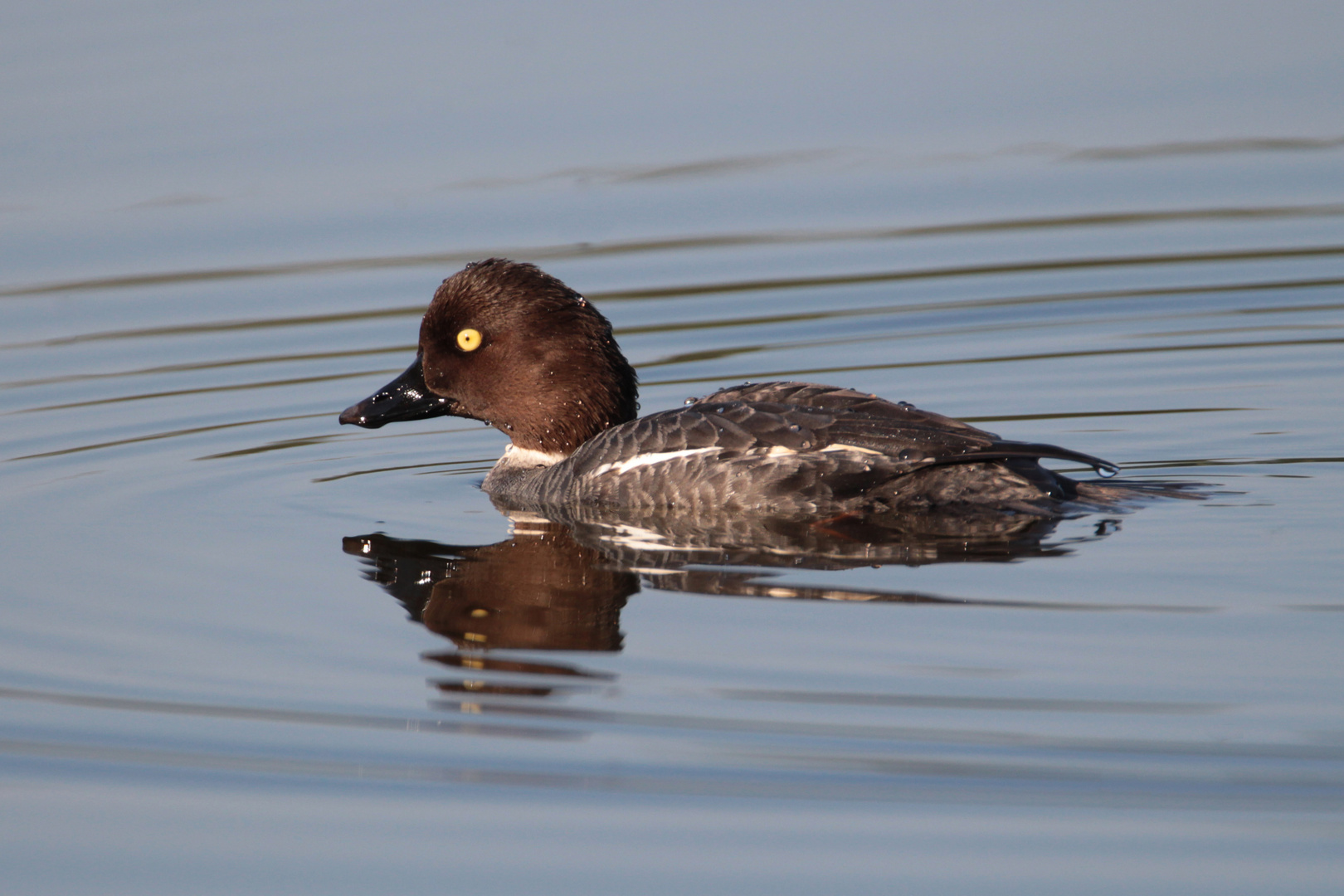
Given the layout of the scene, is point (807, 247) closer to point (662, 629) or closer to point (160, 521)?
point (160, 521)

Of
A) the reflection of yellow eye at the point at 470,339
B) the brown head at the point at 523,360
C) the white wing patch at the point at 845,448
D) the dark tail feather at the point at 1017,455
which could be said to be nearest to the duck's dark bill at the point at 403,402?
the brown head at the point at 523,360

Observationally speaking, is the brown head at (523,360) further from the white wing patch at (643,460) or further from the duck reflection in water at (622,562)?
the duck reflection in water at (622,562)

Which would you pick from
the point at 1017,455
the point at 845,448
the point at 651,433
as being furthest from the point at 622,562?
the point at 1017,455

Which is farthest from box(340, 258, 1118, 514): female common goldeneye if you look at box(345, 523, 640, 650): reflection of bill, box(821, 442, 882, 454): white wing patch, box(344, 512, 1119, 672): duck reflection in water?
box(345, 523, 640, 650): reflection of bill

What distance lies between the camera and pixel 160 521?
805 cm

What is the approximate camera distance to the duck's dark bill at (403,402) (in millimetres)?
8859

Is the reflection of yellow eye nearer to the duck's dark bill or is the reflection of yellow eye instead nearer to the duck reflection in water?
the duck's dark bill

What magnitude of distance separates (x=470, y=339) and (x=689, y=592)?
2520mm

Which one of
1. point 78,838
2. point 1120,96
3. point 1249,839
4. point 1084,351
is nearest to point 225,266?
point 1084,351

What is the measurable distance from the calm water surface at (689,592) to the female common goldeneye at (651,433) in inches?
13.8

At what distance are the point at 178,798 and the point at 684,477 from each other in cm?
315

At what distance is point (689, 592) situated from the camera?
21.9ft

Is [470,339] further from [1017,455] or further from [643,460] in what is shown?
[1017,455]

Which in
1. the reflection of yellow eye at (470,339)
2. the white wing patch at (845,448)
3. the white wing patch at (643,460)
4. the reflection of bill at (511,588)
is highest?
the reflection of yellow eye at (470,339)
